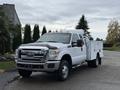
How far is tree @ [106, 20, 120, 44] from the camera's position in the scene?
81.8 m

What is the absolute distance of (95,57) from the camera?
17.0 meters

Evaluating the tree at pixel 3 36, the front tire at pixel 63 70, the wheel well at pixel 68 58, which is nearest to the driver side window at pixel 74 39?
the wheel well at pixel 68 58

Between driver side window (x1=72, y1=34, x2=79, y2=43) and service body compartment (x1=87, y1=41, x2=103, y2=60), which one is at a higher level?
driver side window (x1=72, y1=34, x2=79, y2=43)

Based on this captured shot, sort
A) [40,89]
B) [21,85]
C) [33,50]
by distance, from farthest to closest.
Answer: [33,50] < [21,85] < [40,89]

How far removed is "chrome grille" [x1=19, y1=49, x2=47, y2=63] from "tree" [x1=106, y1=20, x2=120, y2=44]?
71.0 metres

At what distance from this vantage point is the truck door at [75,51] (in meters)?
13.1

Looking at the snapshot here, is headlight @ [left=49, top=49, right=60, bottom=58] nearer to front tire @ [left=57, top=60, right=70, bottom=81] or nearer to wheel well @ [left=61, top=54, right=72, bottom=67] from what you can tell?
front tire @ [left=57, top=60, right=70, bottom=81]

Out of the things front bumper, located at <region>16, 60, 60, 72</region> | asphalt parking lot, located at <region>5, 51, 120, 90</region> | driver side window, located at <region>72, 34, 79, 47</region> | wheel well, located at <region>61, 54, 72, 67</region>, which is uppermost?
driver side window, located at <region>72, 34, 79, 47</region>

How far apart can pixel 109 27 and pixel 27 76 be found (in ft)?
247

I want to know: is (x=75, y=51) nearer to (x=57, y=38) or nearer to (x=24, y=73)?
(x=57, y=38)

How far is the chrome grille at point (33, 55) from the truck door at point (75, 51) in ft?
5.99

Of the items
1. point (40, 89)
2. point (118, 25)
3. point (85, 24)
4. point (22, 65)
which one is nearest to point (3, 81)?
point (22, 65)

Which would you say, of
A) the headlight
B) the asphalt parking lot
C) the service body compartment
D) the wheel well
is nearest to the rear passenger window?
the wheel well

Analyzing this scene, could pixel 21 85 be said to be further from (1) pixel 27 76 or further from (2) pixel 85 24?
(2) pixel 85 24
